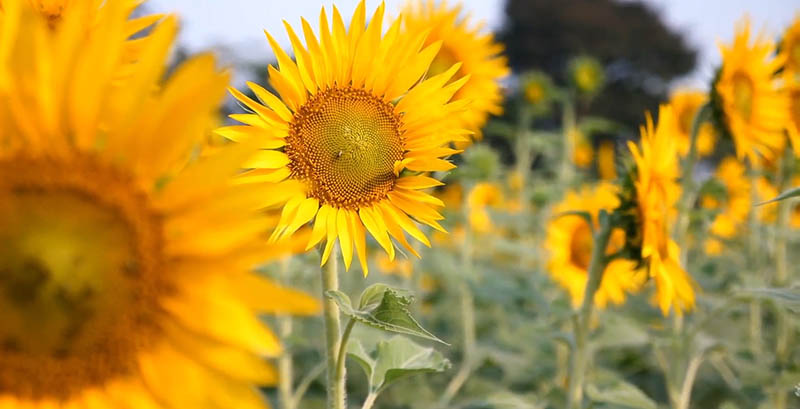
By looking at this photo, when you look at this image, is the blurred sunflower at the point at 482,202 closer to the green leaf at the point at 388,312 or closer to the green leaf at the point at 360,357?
the green leaf at the point at 360,357

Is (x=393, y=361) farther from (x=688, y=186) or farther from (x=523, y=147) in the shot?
(x=523, y=147)

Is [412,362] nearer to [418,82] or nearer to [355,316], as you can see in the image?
[355,316]

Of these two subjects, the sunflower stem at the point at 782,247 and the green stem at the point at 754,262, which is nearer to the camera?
the sunflower stem at the point at 782,247

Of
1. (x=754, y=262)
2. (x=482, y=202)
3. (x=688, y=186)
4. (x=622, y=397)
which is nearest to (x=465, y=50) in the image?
(x=688, y=186)

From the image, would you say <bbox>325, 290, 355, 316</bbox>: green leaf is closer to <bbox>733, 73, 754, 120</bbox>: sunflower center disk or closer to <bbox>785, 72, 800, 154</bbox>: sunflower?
<bbox>733, 73, 754, 120</bbox>: sunflower center disk

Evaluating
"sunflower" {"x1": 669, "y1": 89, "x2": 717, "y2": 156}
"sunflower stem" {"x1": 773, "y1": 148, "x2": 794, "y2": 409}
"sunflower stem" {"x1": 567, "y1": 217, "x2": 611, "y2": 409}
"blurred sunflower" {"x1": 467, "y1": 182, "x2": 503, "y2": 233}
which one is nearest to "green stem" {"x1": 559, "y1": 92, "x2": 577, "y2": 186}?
"blurred sunflower" {"x1": 467, "y1": 182, "x2": 503, "y2": 233}

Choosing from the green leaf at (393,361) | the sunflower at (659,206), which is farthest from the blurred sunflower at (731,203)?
the green leaf at (393,361)
